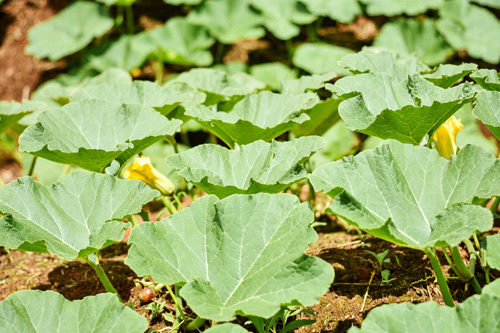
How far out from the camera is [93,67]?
523 cm

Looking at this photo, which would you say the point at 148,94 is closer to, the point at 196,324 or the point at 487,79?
the point at 196,324

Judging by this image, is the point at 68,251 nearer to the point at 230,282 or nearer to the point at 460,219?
the point at 230,282

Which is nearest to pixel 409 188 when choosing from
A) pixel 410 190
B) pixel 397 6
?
pixel 410 190

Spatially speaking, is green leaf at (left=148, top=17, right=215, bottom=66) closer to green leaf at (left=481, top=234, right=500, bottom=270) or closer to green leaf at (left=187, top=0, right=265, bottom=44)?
green leaf at (left=187, top=0, right=265, bottom=44)

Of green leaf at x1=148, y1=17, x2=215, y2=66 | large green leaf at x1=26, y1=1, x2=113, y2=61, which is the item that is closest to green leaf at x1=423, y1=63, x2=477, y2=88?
green leaf at x1=148, y1=17, x2=215, y2=66

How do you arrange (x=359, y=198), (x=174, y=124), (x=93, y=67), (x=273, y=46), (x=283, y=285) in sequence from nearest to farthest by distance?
(x=283, y=285) → (x=359, y=198) → (x=174, y=124) → (x=93, y=67) → (x=273, y=46)

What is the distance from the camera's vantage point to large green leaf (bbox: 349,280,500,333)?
1397 mm

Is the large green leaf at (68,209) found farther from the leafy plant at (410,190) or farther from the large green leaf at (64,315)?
the leafy plant at (410,190)

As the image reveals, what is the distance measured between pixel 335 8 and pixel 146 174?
323cm

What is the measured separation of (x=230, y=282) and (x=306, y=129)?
50.2 inches

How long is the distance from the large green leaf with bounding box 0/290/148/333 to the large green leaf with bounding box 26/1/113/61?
12.3 ft

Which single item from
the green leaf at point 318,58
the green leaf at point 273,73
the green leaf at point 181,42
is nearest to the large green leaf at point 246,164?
the green leaf at point 318,58

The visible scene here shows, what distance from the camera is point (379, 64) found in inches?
102

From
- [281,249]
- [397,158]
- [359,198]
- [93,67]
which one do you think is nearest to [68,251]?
[281,249]
